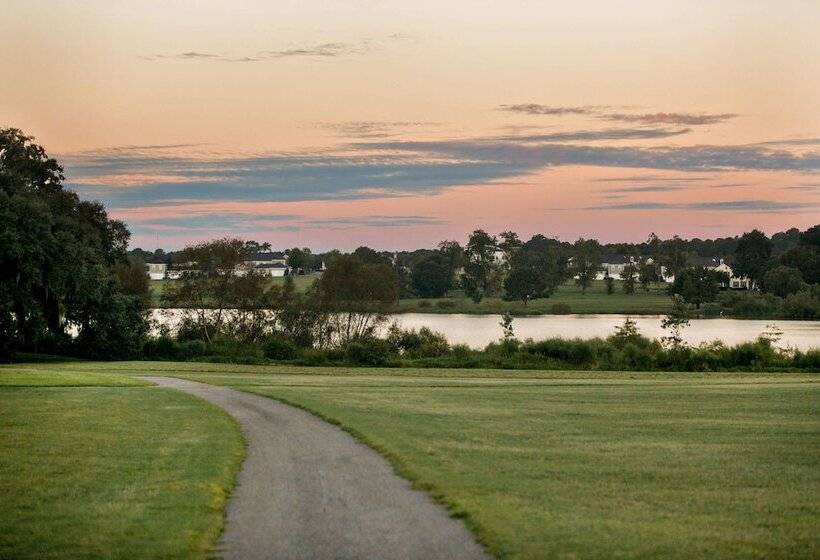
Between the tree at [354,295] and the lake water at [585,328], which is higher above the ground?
the tree at [354,295]

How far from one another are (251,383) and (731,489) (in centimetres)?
2579

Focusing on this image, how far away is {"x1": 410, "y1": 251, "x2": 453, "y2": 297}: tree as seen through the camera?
129 metres

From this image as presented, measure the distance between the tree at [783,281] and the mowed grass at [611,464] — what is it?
88569 mm

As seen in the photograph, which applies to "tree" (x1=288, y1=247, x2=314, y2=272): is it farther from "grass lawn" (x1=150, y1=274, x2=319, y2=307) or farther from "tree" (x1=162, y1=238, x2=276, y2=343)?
"tree" (x1=162, y1=238, x2=276, y2=343)

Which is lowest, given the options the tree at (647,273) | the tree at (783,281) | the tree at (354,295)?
the tree at (354,295)

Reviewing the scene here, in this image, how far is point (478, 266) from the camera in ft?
428

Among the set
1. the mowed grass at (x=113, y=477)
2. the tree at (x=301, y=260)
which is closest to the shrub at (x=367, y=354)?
the mowed grass at (x=113, y=477)

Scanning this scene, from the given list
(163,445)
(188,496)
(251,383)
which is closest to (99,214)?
(251,383)

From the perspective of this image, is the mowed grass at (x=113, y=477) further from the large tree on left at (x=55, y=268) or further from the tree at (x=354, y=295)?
the tree at (x=354, y=295)

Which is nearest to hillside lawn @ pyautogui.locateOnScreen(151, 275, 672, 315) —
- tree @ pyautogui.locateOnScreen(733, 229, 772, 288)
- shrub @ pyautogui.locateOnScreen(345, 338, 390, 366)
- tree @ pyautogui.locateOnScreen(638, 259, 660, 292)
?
tree @ pyautogui.locateOnScreen(638, 259, 660, 292)

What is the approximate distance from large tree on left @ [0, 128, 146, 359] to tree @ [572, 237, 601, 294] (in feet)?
291

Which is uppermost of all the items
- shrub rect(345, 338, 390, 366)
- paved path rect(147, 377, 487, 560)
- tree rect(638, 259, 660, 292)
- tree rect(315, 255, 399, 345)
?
tree rect(638, 259, 660, 292)

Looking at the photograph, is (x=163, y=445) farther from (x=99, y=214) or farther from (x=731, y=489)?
(x=99, y=214)

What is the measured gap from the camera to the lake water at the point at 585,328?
243 ft
